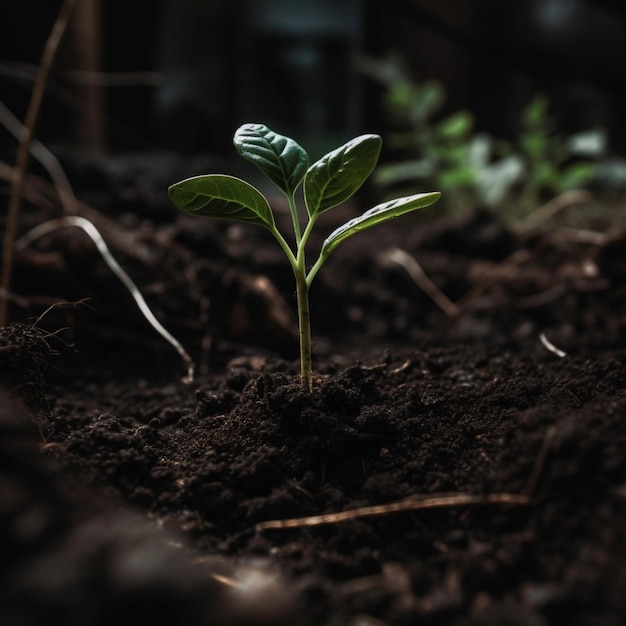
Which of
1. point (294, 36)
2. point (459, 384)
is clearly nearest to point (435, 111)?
point (294, 36)

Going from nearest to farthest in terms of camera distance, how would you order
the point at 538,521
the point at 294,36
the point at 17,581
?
the point at 17,581
the point at 538,521
the point at 294,36

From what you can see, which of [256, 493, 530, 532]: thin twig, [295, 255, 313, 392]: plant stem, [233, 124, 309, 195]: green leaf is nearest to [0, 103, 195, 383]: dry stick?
[295, 255, 313, 392]: plant stem

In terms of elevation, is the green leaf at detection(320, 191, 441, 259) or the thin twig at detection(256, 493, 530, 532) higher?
the green leaf at detection(320, 191, 441, 259)

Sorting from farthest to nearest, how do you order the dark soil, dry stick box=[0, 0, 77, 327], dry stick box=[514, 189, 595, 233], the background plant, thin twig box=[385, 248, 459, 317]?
the background plant → dry stick box=[514, 189, 595, 233] → thin twig box=[385, 248, 459, 317] → dry stick box=[0, 0, 77, 327] → the dark soil

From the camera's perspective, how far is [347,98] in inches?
156

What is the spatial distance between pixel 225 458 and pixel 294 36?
3.27 m

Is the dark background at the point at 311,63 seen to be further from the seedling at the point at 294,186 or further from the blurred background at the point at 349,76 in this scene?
the seedling at the point at 294,186

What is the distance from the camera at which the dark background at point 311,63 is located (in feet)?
11.8

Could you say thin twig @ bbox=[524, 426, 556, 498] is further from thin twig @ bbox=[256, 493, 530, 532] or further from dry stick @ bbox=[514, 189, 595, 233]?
dry stick @ bbox=[514, 189, 595, 233]

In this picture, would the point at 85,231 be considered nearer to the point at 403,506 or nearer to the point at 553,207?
the point at 403,506

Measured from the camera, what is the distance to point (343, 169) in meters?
1.09

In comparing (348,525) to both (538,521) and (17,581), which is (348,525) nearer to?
(538,521)

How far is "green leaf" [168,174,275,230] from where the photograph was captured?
104cm

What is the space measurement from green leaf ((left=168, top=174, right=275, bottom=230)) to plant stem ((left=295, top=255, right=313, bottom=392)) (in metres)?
0.12
